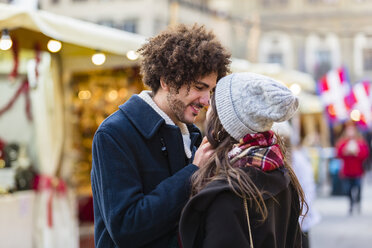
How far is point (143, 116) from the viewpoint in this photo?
2.60 metres

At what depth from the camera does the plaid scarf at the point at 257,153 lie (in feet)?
7.79

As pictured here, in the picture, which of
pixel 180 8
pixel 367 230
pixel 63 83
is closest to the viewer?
pixel 63 83

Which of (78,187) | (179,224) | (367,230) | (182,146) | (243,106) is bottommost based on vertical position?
(367,230)

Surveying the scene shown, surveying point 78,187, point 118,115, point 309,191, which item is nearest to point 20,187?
point 78,187

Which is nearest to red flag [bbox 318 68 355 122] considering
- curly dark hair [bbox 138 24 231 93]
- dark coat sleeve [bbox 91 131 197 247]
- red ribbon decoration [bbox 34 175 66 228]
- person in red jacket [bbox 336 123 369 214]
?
person in red jacket [bbox 336 123 369 214]

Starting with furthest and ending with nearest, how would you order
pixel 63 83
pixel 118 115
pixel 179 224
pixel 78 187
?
1. pixel 78 187
2. pixel 63 83
3. pixel 118 115
4. pixel 179 224

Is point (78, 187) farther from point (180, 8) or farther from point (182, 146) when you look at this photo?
point (180, 8)

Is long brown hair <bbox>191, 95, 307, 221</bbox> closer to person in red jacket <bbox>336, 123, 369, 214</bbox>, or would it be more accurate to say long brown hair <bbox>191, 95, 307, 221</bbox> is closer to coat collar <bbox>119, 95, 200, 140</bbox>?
coat collar <bbox>119, 95, 200, 140</bbox>

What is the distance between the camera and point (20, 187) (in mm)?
7660

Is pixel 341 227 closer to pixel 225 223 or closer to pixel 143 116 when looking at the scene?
pixel 143 116

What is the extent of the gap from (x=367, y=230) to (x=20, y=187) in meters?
5.99

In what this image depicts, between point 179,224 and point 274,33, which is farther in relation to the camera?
point 274,33

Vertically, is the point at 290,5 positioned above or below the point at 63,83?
above

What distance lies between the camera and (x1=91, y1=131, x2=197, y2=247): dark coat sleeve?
235 centimetres
